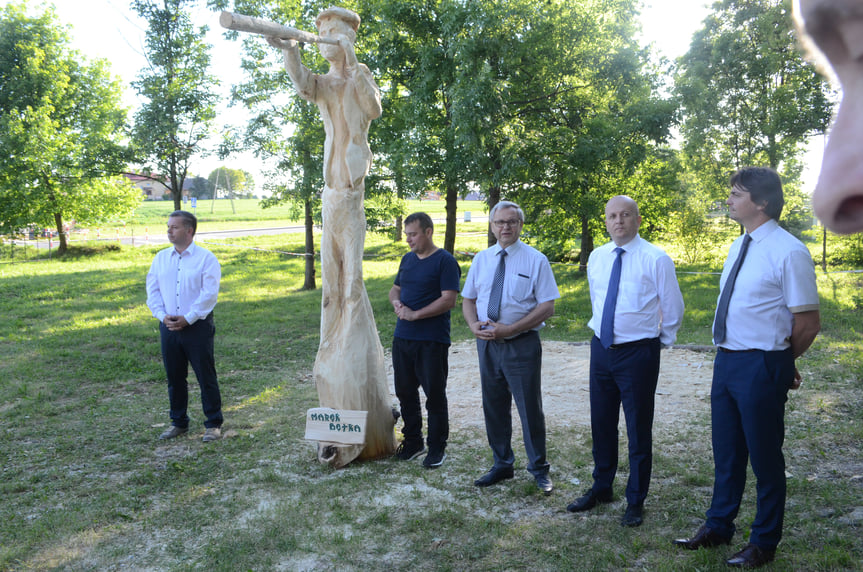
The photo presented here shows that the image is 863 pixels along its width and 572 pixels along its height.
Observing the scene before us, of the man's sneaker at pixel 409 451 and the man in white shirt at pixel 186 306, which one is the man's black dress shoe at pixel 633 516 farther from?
the man in white shirt at pixel 186 306

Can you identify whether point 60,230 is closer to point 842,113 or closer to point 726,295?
point 726,295

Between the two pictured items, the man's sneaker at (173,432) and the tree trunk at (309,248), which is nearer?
the man's sneaker at (173,432)

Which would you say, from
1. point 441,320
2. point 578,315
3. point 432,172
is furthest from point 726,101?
point 441,320

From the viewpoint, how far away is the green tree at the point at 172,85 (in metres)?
14.4

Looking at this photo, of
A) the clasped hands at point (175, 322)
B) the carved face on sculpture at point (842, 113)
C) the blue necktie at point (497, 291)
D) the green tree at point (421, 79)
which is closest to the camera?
the carved face on sculpture at point (842, 113)

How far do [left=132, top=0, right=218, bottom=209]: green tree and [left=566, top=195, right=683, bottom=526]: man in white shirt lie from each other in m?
12.8

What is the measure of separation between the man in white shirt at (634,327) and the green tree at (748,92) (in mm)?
11225

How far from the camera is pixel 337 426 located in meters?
5.37

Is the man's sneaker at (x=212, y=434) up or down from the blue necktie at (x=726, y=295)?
down

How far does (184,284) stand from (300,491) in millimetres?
2323

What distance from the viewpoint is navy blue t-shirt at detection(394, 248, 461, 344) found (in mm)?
5238

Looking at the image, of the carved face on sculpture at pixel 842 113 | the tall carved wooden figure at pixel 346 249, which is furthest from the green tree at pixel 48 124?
the carved face on sculpture at pixel 842 113

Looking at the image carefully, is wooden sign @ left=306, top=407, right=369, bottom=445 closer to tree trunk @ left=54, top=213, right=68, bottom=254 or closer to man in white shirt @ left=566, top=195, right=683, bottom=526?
man in white shirt @ left=566, top=195, right=683, bottom=526

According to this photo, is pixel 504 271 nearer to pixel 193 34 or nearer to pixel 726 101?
pixel 193 34
